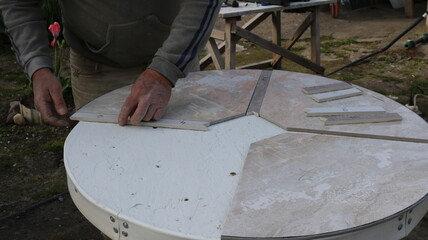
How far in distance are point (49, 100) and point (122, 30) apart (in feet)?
1.66

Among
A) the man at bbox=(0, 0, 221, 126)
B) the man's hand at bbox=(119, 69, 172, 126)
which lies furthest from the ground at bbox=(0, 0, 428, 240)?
the man's hand at bbox=(119, 69, 172, 126)

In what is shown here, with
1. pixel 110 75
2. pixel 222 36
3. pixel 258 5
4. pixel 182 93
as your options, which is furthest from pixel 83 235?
pixel 258 5

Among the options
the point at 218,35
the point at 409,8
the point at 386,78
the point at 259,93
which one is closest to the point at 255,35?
the point at 218,35

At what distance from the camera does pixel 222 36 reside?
490 cm

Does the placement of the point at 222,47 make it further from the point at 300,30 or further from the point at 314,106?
the point at 314,106

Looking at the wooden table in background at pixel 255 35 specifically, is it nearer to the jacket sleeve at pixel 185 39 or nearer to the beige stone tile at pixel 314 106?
the beige stone tile at pixel 314 106

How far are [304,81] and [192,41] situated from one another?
56 cm

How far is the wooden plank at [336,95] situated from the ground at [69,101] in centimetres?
129

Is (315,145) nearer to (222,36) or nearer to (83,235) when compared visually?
(83,235)

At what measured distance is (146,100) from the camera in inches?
76.2

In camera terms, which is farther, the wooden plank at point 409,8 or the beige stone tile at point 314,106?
the wooden plank at point 409,8

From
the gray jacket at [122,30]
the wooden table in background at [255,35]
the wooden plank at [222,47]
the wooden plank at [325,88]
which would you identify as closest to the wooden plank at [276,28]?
the wooden table in background at [255,35]

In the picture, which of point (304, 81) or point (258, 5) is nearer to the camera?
point (304, 81)

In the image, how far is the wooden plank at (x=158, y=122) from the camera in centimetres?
194
